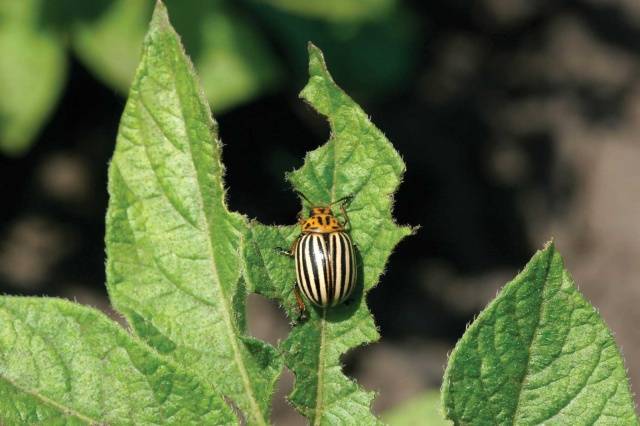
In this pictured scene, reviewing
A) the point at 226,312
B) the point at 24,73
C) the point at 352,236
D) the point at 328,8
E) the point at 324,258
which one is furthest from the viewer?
the point at 328,8

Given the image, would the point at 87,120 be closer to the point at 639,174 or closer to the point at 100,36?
the point at 100,36

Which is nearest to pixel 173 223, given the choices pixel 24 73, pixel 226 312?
pixel 226 312

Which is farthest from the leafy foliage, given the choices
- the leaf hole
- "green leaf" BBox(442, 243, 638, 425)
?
"green leaf" BBox(442, 243, 638, 425)

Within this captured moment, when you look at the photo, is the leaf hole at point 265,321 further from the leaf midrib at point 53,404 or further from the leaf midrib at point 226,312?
the leaf midrib at point 53,404

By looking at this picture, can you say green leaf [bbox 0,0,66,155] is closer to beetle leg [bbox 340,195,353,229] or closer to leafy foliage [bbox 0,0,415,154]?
leafy foliage [bbox 0,0,415,154]

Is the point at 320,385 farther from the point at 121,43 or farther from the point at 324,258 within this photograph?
the point at 121,43

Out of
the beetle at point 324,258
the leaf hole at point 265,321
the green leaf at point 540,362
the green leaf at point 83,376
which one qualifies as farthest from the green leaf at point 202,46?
the green leaf at point 540,362
